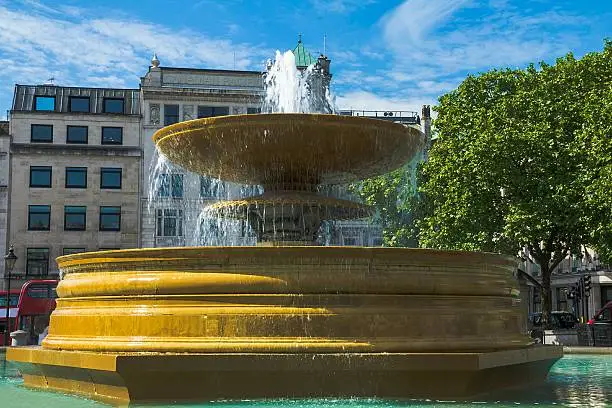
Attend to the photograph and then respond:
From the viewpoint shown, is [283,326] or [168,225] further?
[168,225]

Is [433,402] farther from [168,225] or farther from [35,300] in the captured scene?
[168,225]

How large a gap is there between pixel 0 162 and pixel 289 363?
4674 centimetres

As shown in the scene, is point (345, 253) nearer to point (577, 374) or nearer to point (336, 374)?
point (336, 374)

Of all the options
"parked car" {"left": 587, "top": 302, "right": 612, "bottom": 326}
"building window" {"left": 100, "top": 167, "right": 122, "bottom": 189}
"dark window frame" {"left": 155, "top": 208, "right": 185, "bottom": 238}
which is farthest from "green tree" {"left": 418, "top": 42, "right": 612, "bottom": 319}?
"building window" {"left": 100, "top": 167, "right": 122, "bottom": 189}

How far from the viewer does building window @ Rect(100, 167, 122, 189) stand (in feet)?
173

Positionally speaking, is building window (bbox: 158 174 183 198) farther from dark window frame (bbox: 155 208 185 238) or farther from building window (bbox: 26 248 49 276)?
building window (bbox: 26 248 49 276)

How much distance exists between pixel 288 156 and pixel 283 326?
5.03 m

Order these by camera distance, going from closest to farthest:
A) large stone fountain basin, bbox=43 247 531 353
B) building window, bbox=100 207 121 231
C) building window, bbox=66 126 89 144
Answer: large stone fountain basin, bbox=43 247 531 353 → building window, bbox=100 207 121 231 → building window, bbox=66 126 89 144

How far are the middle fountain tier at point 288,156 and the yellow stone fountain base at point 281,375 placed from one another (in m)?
4.37

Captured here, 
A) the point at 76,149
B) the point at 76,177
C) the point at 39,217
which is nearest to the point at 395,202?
the point at 76,177

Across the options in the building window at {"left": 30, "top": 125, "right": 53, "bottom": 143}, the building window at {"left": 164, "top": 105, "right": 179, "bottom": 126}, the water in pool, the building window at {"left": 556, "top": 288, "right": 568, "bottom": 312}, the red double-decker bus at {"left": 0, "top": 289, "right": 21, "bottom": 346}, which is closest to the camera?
the water in pool

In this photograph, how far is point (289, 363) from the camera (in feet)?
29.5

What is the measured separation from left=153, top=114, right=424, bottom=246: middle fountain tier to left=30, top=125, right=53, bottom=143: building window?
39.3 meters

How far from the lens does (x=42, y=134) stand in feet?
171
